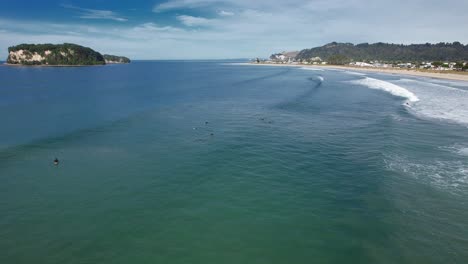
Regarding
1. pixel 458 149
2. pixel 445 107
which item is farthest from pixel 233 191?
pixel 445 107

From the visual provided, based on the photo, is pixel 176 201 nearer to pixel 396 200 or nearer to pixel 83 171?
pixel 83 171

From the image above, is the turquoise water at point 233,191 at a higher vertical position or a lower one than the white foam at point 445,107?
lower

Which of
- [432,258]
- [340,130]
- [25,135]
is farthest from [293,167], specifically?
[25,135]

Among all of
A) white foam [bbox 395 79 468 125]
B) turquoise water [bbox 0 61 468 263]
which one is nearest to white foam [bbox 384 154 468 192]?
turquoise water [bbox 0 61 468 263]

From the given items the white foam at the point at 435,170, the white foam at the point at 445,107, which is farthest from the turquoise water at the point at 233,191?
the white foam at the point at 445,107

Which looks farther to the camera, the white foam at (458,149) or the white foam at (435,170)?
the white foam at (458,149)

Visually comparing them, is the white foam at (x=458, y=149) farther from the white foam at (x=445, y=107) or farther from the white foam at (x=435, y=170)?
the white foam at (x=445, y=107)

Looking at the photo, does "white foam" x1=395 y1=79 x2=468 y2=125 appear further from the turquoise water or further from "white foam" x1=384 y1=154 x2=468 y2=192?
"white foam" x1=384 y1=154 x2=468 y2=192

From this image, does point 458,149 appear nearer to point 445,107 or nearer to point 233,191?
point 233,191
